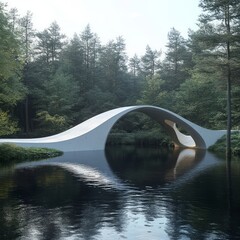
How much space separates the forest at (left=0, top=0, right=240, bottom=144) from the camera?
2059cm

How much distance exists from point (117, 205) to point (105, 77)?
38.3 metres

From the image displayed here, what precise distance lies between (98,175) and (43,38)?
3494cm

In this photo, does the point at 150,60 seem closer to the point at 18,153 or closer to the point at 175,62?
the point at 175,62

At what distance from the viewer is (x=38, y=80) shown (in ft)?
118

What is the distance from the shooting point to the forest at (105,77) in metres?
20.6

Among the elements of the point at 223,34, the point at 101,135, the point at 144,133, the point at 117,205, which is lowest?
the point at 117,205

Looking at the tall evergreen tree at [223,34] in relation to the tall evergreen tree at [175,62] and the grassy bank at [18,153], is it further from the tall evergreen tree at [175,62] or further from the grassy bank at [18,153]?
the tall evergreen tree at [175,62]

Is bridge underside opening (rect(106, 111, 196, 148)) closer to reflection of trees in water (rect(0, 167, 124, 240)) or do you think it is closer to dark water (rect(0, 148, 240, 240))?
dark water (rect(0, 148, 240, 240))

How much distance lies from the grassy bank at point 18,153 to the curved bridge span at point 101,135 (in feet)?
3.49

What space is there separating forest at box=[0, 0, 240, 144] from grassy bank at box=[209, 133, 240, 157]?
3.28ft

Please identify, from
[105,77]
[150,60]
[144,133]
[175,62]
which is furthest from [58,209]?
[150,60]

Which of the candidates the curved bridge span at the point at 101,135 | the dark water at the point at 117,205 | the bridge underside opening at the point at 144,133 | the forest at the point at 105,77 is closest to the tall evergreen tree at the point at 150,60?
the forest at the point at 105,77

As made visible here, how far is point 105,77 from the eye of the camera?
45.0 metres

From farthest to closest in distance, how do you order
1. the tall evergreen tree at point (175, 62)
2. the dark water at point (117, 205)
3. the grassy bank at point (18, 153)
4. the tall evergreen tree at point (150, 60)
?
the tall evergreen tree at point (150, 60) → the tall evergreen tree at point (175, 62) → the grassy bank at point (18, 153) → the dark water at point (117, 205)
